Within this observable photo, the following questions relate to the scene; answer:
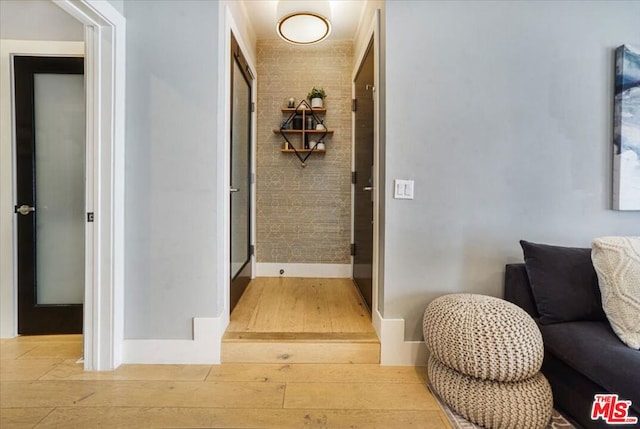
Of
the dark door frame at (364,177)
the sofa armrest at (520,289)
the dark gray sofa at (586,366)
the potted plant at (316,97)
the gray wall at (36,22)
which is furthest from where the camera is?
the potted plant at (316,97)

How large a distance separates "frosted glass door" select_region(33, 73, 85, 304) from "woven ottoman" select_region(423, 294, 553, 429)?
99.8 inches

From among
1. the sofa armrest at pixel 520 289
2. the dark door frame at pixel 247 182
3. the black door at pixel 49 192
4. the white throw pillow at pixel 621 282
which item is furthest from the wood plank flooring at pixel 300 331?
the black door at pixel 49 192

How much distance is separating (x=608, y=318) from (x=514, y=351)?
1.75 ft

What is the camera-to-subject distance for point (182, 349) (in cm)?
188

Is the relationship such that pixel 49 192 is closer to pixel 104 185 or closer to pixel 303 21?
pixel 104 185

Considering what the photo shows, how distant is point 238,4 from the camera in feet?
7.81

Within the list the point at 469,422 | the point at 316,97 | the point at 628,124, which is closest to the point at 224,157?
the point at 316,97

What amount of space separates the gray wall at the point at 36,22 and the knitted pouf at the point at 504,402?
3282 mm

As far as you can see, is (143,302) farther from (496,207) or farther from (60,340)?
(496,207)

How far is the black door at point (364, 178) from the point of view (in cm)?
239

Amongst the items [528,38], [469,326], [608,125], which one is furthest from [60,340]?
[608,125]

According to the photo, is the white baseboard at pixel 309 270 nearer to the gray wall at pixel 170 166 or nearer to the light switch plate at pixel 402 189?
the gray wall at pixel 170 166

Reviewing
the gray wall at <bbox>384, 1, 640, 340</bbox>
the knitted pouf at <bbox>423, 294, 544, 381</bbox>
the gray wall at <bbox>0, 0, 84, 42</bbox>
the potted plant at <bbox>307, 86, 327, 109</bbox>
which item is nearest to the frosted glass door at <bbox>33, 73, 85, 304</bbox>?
the gray wall at <bbox>0, 0, 84, 42</bbox>

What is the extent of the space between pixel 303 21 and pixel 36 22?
1853mm
